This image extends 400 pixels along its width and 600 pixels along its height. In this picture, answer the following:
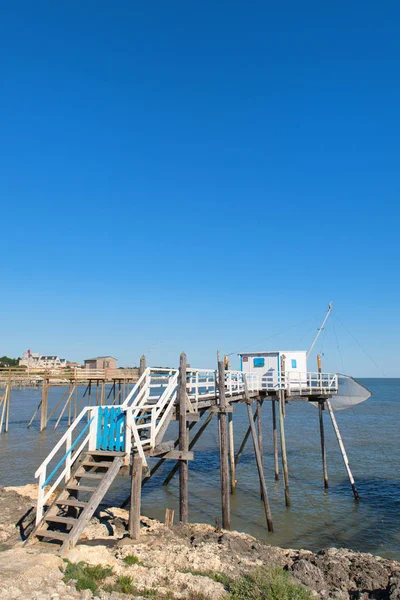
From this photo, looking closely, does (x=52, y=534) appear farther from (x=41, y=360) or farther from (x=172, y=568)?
(x=41, y=360)

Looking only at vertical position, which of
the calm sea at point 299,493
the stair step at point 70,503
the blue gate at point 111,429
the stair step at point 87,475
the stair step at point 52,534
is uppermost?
the blue gate at point 111,429

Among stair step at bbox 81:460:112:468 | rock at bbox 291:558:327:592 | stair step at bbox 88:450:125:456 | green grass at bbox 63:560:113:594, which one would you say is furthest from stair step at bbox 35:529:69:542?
rock at bbox 291:558:327:592

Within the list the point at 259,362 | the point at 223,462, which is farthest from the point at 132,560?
the point at 259,362

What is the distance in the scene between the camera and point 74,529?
8.55m

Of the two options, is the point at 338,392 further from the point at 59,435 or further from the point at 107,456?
the point at 59,435

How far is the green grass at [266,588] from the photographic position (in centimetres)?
703

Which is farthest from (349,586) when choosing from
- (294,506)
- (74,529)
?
(294,506)

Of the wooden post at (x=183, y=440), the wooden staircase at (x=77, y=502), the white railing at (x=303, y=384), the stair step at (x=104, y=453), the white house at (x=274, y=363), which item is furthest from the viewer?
the white house at (x=274, y=363)

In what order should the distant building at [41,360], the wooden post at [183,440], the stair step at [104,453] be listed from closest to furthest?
the stair step at [104,453] → the wooden post at [183,440] → the distant building at [41,360]

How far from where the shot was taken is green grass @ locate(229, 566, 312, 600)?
23.1 feet

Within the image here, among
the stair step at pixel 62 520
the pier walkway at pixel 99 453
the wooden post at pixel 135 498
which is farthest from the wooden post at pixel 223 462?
the stair step at pixel 62 520

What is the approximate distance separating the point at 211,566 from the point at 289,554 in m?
2.75

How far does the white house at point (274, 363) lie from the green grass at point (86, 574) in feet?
47.9

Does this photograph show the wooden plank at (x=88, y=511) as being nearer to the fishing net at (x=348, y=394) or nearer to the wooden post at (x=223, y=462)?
the wooden post at (x=223, y=462)
